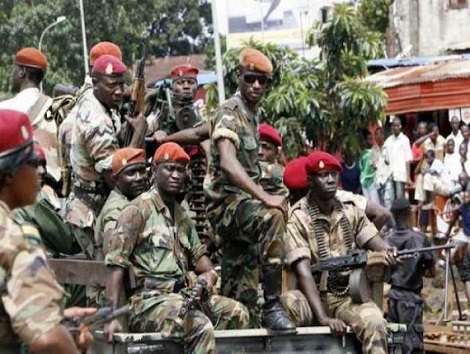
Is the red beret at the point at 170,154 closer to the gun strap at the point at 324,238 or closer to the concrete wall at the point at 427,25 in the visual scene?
the gun strap at the point at 324,238

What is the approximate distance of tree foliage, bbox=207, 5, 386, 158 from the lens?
64.8 feet

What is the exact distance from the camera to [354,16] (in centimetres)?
1988

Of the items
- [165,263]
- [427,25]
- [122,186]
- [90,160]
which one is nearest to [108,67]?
[90,160]

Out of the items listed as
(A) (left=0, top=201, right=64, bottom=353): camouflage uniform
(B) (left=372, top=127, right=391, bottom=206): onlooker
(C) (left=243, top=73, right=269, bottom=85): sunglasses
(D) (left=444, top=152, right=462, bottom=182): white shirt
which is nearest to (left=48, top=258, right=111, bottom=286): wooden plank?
(C) (left=243, top=73, right=269, bottom=85): sunglasses

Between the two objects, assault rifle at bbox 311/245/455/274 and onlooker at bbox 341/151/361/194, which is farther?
onlooker at bbox 341/151/361/194

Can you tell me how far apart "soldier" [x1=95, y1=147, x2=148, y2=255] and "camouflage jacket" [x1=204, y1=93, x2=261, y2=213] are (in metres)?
0.42

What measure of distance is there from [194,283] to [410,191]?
569 inches

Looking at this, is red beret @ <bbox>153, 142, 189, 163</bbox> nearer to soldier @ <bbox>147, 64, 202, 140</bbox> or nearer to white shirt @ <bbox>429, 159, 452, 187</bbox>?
soldier @ <bbox>147, 64, 202, 140</bbox>

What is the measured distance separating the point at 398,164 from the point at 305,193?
11.9m

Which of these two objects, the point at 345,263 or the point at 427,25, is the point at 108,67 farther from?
the point at 427,25

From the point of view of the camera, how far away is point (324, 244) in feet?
34.1

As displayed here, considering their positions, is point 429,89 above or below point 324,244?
below

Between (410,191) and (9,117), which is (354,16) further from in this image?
(9,117)

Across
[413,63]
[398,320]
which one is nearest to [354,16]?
[398,320]
